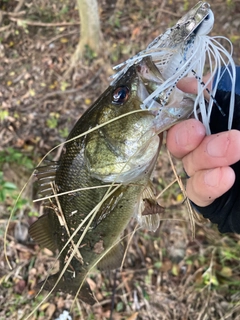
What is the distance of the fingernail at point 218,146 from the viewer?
1.14 m

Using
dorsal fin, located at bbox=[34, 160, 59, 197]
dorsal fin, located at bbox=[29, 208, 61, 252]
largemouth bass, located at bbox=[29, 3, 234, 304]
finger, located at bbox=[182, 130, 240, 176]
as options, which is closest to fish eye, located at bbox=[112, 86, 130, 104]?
largemouth bass, located at bbox=[29, 3, 234, 304]

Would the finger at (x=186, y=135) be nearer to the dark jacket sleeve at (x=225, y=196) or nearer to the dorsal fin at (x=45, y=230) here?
the dark jacket sleeve at (x=225, y=196)

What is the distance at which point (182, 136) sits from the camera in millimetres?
1247

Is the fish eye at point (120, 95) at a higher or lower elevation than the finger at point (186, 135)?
higher

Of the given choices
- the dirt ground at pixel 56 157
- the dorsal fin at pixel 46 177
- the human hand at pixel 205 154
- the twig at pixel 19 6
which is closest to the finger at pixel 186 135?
the human hand at pixel 205 154

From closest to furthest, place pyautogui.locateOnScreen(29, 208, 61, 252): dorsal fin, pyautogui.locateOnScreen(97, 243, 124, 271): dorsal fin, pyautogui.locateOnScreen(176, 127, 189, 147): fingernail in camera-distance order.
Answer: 1. pyautogui.locateOnScreen(176, 127, 189, 147): fingernail
2. pyautogui.locateOnScreen(29, 208, 61, 252): dorsal fin
3. pyautogui.locateOnScreen(97, 243, 124, 271): dorsal fin

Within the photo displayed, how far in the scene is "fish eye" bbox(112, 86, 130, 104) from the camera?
1332mm

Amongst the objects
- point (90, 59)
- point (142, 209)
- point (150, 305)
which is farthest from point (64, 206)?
point (90, 59)

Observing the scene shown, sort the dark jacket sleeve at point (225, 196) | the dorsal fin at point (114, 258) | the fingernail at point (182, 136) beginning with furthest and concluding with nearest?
the dorsal fin at point (114, 258) → the dark jacket sleeve at point (225, 196) → the fingernail at point (182, 136)

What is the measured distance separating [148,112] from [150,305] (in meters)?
2.06

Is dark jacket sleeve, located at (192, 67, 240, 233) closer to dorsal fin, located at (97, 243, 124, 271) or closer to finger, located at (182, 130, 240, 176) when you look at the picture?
finger, located at (182, 130, 240, 176)

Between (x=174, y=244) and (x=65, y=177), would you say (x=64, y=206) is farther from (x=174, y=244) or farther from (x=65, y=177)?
(x=174, y=244)

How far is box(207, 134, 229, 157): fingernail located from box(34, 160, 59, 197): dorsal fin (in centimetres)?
80

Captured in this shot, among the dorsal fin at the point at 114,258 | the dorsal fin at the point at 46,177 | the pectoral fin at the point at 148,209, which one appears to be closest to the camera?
the pectoral fin at the point at 148,209
